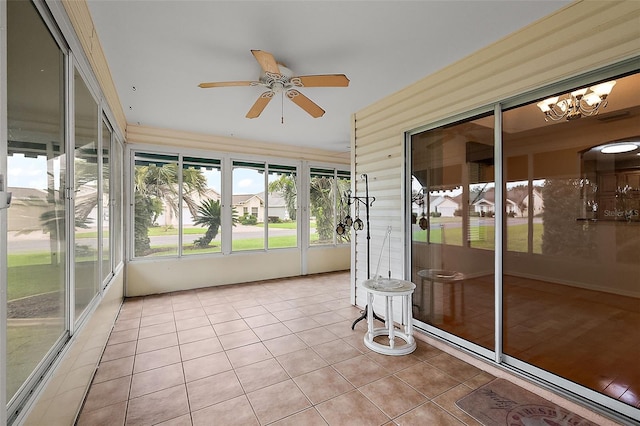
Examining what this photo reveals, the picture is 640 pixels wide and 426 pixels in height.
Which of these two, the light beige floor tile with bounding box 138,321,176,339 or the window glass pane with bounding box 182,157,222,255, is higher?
the window glass pane with bounding box 182,157,222,255

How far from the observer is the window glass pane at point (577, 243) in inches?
77.6

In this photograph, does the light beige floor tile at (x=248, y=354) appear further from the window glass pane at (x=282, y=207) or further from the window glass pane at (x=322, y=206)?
the window glass pane at (x=322, y=206)

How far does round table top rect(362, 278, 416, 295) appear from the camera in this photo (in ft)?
9.39

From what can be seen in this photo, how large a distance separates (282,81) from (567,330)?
3.40 m

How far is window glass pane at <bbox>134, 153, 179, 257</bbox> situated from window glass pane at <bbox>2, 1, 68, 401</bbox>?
3414 mm

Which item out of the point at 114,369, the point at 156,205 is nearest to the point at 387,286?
the point at 114,369

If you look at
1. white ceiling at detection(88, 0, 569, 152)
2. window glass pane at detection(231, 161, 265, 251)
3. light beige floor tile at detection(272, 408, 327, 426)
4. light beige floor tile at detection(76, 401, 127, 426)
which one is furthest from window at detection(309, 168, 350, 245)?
light beige floor tile at detection(76, 401, 127, 426)

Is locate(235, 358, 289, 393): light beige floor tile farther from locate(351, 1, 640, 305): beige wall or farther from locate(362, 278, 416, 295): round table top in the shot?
locate(351, 1, 640, 305): beige wall

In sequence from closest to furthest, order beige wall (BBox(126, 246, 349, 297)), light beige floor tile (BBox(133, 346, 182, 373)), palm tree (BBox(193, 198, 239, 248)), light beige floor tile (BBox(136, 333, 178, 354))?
light beige floor tile (BBox(133, 346, 182, 373)) < light beige floor tile (BBox(136, 333, 178, 354)) < beige wall (BBox(126, 246, 349, 297)) < palm tree (BBox(193, 198, 239, 248))

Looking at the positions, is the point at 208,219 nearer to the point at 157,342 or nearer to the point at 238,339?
the point at 157,342

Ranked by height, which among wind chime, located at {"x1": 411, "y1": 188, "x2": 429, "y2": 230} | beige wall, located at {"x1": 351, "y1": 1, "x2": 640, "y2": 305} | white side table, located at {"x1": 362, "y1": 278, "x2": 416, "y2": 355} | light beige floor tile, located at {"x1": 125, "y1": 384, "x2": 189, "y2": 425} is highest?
beige wall, located at {"x1": 351, "y1": 1, "x2": 640, "y2": 305}

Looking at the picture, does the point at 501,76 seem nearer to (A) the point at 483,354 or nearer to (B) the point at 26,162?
(A) the point at 483,354

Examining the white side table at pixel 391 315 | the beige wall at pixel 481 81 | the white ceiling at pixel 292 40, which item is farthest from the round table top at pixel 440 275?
the white ceiling at pixel 292 40

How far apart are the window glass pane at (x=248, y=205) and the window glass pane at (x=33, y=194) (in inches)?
152
